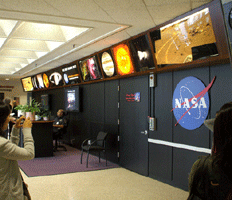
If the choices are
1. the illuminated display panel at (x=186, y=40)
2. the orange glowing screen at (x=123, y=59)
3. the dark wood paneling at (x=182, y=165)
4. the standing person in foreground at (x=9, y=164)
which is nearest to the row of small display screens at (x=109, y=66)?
the orange glowing screen at (x=123, y=59)

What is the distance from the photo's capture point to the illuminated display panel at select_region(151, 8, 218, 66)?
3773 mm

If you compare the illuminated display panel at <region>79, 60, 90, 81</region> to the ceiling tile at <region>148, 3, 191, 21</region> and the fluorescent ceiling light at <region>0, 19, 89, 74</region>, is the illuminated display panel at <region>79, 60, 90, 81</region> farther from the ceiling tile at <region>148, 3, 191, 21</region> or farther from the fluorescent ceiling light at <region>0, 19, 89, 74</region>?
the ceiling tile at <region>148, 3, 191, 21</region>

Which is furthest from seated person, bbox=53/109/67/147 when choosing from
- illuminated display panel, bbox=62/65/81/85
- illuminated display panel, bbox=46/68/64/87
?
illuminated display panel, bbox=46/68/64/87

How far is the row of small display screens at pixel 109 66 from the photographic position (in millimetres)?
5352

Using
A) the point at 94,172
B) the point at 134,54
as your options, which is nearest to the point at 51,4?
the point at 134,54

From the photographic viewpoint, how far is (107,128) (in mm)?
7621

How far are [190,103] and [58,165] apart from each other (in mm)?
4041

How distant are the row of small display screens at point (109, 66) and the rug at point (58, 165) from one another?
2465mm

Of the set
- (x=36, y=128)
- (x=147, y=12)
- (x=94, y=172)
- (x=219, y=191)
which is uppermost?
(x=147, y=12)

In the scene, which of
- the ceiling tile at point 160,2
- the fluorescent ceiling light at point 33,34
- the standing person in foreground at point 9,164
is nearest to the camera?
the standing person in foreground at point 9,164

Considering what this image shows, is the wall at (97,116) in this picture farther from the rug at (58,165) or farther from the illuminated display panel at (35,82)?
the illuminated display panel at (35,82)

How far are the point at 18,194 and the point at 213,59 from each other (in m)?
3.23

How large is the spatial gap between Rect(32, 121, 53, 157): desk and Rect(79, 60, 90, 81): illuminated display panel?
6.03 ft

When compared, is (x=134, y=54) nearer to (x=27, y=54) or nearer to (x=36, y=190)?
(x=36, y=190)
